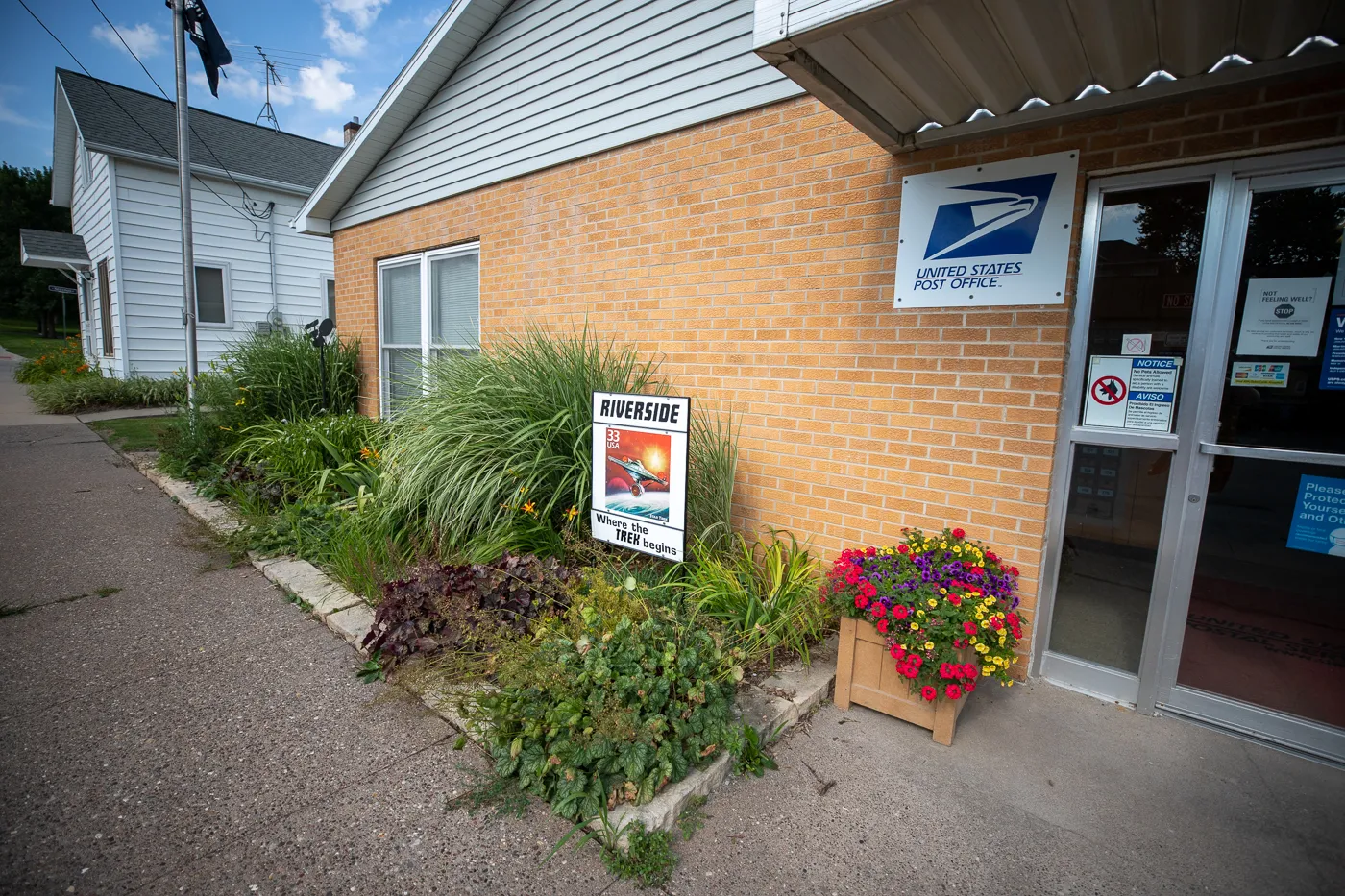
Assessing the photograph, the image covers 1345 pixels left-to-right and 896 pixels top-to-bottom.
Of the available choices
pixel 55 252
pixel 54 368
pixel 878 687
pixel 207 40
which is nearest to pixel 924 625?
pixel 878 687

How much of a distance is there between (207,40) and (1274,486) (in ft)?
36.7

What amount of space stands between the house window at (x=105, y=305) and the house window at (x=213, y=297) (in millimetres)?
2026

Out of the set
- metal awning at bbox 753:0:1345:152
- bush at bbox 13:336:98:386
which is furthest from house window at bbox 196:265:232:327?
metal awning at bbox 753:0:1345:152

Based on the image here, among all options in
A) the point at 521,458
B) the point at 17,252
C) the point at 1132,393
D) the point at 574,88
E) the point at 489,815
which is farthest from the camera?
the point at 17,252

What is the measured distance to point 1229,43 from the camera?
2.16 meters

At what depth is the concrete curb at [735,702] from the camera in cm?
205

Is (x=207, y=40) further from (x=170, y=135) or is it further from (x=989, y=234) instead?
(x=989, y=234)

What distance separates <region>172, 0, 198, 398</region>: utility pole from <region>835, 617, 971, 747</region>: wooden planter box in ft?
26.0

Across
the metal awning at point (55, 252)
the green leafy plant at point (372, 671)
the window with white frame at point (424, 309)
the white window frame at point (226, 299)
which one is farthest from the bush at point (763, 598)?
the metal awning at point (55, 252)

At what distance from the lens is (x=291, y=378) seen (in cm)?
739

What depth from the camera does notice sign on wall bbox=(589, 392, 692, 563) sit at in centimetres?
302

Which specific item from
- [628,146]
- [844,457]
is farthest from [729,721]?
[628,146]

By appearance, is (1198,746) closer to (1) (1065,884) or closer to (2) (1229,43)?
(1) (1065,884)

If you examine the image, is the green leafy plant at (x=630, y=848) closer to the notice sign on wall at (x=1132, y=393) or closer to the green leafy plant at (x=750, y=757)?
the green leafy plant at (x=750, y=757)
